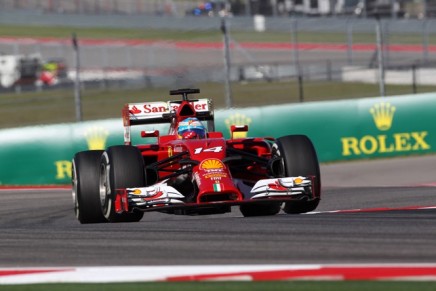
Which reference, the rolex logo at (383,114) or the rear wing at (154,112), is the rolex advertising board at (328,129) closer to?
the rolex logo at (383,114)

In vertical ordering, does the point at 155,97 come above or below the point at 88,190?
below

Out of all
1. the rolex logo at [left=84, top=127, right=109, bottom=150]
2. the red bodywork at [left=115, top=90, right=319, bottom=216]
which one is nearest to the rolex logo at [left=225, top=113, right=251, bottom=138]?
the rolex logo at [left=84, top=127, right=109, bottom=150]

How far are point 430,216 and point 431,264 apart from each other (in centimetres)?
282

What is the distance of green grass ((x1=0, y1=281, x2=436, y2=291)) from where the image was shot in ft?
21.6

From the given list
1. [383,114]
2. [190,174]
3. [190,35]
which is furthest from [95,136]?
[190,35]

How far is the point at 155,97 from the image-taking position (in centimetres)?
3039

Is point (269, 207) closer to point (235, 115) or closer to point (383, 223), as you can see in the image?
point (383, 223)

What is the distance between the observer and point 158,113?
510 inches

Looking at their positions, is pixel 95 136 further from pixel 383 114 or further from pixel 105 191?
pixel 105 191

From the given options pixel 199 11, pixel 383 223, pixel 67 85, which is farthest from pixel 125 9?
pixel 383 223

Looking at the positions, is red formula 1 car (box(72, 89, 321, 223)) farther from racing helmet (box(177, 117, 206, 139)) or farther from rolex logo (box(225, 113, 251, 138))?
rolex logo (box(225, 113, 251, 138))

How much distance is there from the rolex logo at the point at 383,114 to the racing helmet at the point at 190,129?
833 centimetres

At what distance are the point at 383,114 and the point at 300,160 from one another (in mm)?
9026

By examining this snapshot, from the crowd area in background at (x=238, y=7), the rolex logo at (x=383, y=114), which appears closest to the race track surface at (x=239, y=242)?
the rolex logo at (x=383, y=114)
